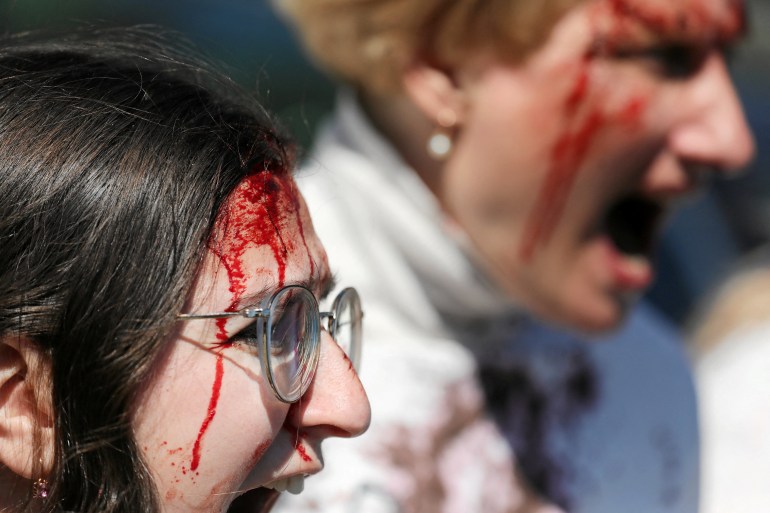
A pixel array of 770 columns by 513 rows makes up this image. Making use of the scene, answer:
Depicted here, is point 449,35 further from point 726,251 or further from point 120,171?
point 726,251

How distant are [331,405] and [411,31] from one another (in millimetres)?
887

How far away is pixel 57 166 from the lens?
86 centimetres

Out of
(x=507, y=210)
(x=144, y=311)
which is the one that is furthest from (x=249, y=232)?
(x=507, y=210)

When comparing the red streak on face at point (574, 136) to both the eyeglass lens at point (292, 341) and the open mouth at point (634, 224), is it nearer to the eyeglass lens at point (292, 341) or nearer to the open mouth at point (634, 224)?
the open mouth at point (634, 224)

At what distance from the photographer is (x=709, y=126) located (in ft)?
5.50

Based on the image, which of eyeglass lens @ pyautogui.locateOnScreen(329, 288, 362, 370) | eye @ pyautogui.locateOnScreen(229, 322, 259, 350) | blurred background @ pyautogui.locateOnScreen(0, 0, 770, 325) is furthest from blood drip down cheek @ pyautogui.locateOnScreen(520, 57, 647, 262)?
blurred background @ pyautogui.locateOnScreen(0, 0, 770, 325)

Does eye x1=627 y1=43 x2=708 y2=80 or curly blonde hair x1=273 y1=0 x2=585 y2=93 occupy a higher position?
curly blonde hair x1=273 y1=0 x2=585 y2=93

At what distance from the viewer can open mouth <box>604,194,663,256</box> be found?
1765 mm

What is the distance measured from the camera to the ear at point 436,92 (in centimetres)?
168

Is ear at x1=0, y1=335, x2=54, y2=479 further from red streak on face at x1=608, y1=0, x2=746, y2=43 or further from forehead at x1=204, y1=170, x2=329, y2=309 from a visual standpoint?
red streak on face at x1=608, y1=0, x2=746, y2=43

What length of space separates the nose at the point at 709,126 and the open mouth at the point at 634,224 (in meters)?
0.12

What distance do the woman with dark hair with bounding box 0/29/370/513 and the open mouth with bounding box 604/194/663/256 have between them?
937 mm

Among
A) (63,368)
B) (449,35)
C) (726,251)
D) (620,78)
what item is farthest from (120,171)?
(726,251)

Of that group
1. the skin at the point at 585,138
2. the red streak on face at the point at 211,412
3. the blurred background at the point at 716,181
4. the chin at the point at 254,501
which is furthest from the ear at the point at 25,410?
the blurred background at the point at 716,181
